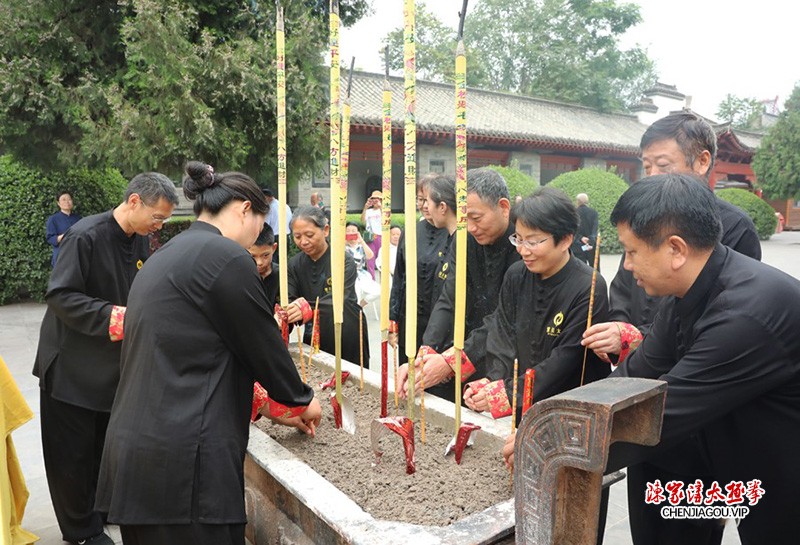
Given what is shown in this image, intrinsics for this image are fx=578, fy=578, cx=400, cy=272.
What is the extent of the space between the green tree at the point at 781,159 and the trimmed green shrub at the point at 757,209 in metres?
0.51

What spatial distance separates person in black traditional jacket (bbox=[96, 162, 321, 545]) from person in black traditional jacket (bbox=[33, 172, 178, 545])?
40.2 inches

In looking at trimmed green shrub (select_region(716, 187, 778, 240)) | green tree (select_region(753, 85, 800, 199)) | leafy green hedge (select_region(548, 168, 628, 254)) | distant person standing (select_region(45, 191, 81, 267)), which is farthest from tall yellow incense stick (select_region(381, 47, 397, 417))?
green tree (select_region(753, 85, 800, 199))

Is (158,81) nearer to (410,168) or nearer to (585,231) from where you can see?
(410,168)

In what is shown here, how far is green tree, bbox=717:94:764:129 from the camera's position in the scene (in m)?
40.5

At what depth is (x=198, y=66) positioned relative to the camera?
695cm

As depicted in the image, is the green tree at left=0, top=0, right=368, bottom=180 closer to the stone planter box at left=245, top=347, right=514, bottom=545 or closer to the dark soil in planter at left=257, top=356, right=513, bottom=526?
the dark soil in planter at left=257, top=356, right=513, bottom=526

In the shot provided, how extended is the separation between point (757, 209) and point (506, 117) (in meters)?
9.11

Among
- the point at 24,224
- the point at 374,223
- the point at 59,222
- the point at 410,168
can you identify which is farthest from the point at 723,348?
the point at 24,224

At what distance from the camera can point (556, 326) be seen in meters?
2.31

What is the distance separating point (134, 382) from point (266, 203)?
75 centimetres

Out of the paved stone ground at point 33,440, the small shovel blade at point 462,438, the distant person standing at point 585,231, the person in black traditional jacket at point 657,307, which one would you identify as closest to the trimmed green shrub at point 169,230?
the paved stone ground at point 33,440

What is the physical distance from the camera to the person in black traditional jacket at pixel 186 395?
173 cm

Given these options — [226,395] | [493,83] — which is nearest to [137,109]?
[226,395]

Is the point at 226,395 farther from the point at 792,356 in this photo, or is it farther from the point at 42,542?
the point at 42,542
